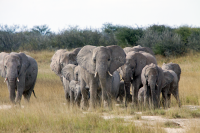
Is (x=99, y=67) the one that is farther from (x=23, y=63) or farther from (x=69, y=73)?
(x=23, y=63)

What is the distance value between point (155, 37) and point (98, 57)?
23497 millimetres

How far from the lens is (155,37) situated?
30.5m

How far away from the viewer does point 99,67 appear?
304 inches

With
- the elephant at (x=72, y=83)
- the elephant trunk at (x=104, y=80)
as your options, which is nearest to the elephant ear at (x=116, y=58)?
the elephant trunk at (x=104, y=80)

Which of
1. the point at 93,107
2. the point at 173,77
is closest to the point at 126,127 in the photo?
the point at 93,107

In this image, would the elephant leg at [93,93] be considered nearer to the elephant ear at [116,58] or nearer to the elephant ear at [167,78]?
the elephant ear at [116,58]

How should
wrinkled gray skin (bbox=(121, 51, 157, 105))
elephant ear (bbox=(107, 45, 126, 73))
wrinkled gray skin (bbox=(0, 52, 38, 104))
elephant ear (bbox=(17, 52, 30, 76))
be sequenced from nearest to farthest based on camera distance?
elephant ear (bbox=(107, 45, 126, 73)), wrinkled gray skin (bbox=(0, 52, 38, 104)), elephant ear (bbox=(17, 52, 30, 76)), wrinkled gray skin (bbox=(121, 51, 157, 105))

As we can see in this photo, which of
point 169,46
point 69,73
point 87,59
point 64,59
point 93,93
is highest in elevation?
point 87,59

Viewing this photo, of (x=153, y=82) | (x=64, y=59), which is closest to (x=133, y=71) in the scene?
(x=153, y=82)

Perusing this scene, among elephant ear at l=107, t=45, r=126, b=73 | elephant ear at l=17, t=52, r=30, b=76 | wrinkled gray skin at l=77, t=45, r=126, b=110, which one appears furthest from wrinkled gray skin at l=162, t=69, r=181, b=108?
elephant ear at l=17, t=52, r=30, b=76

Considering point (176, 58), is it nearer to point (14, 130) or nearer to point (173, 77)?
point (173, 77)

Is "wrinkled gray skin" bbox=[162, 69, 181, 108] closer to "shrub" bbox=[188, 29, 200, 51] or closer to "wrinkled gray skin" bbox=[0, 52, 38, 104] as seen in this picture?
"wrinkled gray skin" bbox=[0, 52, 38, 104]

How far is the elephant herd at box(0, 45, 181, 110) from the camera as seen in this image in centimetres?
812

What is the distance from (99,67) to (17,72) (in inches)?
113
